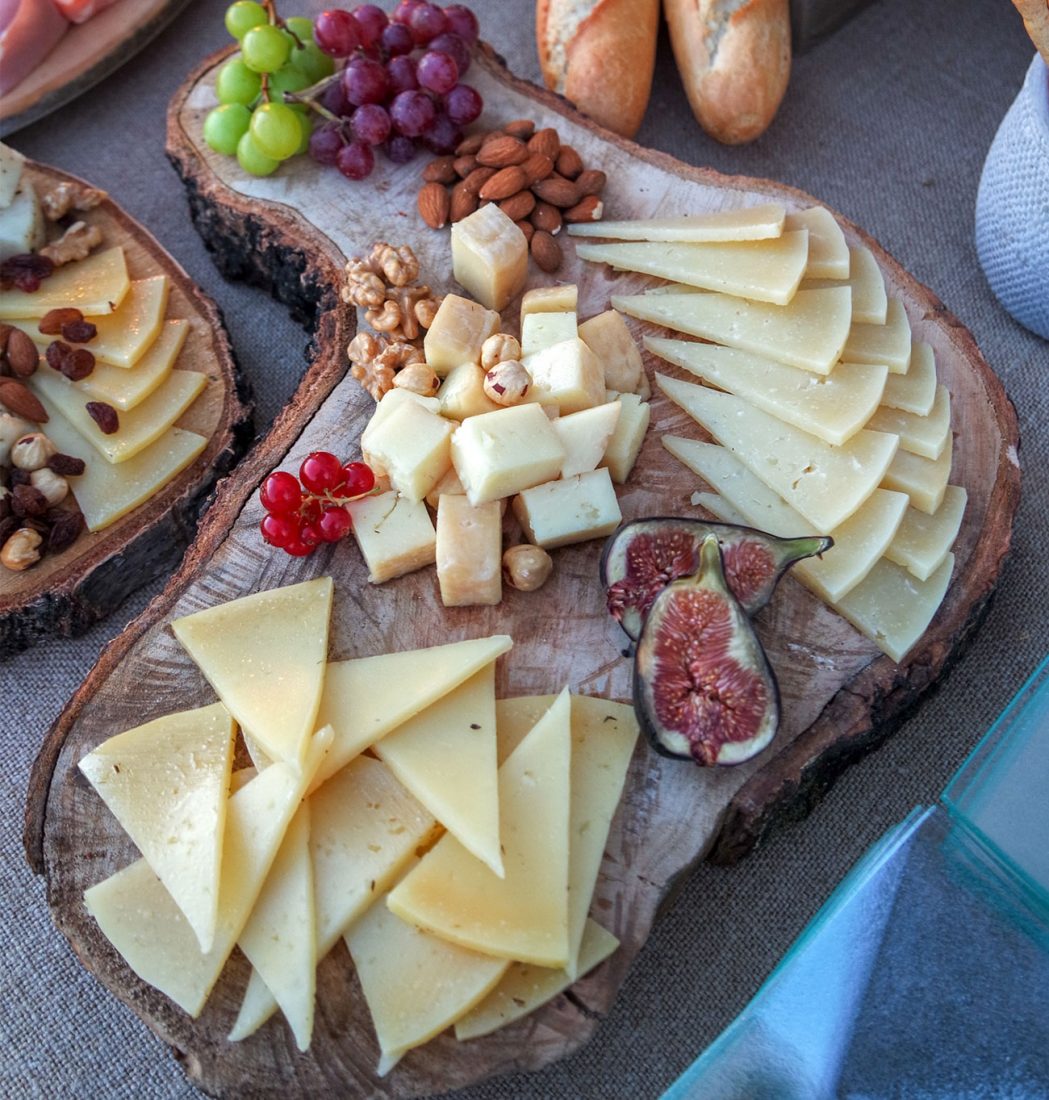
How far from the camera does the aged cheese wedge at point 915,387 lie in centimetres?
181

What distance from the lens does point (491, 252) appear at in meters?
1.96

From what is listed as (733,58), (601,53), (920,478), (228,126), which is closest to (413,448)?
(920,478)

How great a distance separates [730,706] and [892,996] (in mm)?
429

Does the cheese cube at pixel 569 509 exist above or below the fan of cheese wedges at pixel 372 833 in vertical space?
above

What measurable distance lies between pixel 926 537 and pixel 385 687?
932 millimetres

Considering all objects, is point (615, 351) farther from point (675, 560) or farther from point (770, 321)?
point (675, 560)

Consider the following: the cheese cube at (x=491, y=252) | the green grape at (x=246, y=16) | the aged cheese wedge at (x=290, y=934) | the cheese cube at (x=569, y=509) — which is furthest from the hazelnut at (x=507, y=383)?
the green grape at (x=246, y=16)

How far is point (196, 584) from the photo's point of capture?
5.68 feet

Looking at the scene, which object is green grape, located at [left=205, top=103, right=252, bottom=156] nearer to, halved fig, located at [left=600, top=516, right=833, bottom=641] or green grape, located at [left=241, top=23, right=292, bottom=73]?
green grape, located at [left=241, top=23, right=292, bottom=73]

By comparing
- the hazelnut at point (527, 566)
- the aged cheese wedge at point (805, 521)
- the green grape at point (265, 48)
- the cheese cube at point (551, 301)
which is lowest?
the aged cheese wedge at point (805, 521)

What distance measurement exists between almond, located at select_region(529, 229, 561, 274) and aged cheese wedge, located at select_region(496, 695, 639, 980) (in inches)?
37.1

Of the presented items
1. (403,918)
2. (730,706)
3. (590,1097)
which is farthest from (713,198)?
(590,1097)

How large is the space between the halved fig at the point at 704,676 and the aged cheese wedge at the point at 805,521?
214 mm

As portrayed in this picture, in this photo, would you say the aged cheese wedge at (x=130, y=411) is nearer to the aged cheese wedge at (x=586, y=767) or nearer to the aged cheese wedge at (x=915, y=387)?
the aged cheese wedge at (x=586, y=767)
